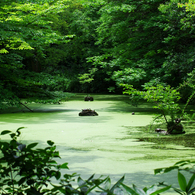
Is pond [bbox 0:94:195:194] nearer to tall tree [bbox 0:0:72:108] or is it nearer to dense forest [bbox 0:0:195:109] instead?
dense forest [bbox 0:0:195:109]

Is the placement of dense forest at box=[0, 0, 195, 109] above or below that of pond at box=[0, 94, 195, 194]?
above

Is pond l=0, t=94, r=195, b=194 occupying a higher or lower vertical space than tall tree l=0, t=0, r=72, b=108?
lower

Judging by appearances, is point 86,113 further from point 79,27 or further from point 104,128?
point 79,27

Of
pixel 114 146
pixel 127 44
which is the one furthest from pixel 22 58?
pixel 114 146

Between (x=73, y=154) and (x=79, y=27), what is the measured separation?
16.7m

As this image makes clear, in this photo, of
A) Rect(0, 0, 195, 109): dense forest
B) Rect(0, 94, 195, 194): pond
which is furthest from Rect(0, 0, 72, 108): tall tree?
Rect(0, 94, 195, 194): pond

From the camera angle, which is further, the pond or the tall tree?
the tall tree

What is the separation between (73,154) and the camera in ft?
13.2

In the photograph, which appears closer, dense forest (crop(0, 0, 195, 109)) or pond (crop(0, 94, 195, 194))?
pond (crop(0, 94, 195, 194))

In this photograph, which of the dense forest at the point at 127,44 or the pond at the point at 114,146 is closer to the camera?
the pond at the point at 114,146

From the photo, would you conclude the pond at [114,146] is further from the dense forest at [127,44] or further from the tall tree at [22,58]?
the tall tree at [22,58]

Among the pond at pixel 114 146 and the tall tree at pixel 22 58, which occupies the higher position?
the tall tree at pixel 22 58

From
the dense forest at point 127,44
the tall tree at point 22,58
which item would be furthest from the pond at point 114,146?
the tall tree at point 22,58

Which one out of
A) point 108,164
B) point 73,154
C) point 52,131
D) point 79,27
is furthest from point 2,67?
point 79,27
